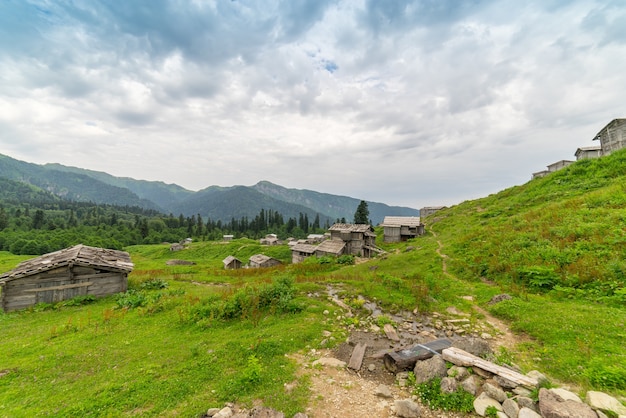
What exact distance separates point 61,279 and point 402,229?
50.4 meters

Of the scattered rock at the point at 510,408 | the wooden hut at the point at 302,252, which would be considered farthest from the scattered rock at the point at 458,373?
the wooden hut at the point at 302,252

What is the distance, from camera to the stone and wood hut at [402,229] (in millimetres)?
50375

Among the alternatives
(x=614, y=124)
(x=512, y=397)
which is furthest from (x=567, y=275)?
(x=614, y=124)

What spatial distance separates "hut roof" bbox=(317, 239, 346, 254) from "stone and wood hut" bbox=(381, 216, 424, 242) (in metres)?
12.0

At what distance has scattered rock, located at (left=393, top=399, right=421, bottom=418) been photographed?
20.9 ft

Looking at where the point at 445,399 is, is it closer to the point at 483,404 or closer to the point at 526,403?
the point at 483,404

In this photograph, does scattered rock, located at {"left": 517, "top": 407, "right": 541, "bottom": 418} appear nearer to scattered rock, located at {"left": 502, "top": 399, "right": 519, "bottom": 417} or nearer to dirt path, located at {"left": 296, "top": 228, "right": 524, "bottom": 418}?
scattered rock, located at {"left": 502, "top": 399, "right": 519, "bottom": 417}

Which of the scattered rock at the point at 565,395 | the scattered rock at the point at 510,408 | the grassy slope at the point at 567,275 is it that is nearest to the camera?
the scattered rock at the point at 565,395

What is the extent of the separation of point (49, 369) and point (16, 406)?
8.59 feet

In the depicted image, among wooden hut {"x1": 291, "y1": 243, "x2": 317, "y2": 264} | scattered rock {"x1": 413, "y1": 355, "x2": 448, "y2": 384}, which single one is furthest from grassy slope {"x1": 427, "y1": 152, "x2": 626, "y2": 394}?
wooden hut {"x1": 291, "y1": 243, "x2": 317, "y2": 264}

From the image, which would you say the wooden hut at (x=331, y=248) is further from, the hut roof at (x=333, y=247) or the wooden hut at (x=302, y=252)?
the wooden hut at (x=302, y=252)

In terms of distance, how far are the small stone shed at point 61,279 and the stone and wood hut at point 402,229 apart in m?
44.9

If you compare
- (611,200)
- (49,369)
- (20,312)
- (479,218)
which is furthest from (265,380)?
(479,218)

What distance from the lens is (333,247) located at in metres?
46.1
